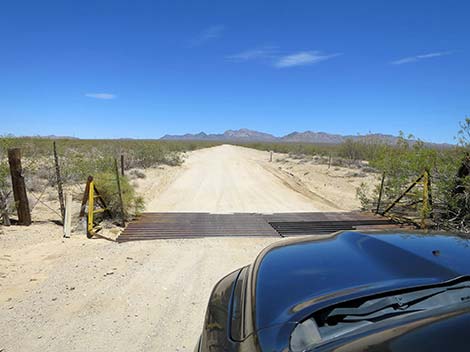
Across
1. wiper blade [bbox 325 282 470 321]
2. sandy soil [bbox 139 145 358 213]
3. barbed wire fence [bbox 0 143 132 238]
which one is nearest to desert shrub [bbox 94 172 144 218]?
barbed wire fence [bbox 0 143 132 238]

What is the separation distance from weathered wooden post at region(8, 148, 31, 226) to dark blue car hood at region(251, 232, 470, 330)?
7.60 metres

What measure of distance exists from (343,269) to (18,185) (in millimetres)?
8392

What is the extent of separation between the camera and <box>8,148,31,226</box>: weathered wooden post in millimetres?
8211

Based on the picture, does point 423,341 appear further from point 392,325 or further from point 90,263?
point 90,263

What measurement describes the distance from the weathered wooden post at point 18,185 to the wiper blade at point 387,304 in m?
8.53

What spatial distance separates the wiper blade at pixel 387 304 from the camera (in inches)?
65.5

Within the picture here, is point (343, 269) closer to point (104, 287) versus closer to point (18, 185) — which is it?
point (104, 287)

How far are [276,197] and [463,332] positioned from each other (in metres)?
12.8

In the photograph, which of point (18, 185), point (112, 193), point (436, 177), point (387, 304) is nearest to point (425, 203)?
point (436, 177)

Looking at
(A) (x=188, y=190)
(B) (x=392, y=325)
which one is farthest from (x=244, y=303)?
A: (A) (x=188, y=190)

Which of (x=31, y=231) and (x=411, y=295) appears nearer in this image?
(x=411, y=295)

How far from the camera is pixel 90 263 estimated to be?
20.2 ft

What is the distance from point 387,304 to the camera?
172 centimetres

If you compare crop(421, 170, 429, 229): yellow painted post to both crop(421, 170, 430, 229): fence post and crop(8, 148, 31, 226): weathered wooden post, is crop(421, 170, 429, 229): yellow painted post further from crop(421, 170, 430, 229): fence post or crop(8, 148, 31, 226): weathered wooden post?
crop(8, 148, 31, 226): weathered wooden post
